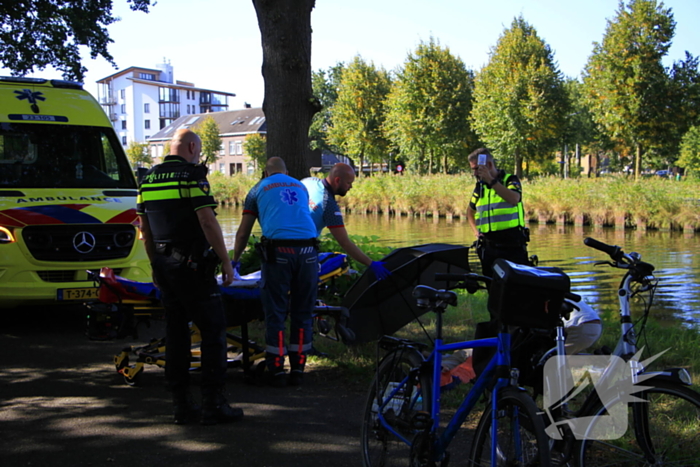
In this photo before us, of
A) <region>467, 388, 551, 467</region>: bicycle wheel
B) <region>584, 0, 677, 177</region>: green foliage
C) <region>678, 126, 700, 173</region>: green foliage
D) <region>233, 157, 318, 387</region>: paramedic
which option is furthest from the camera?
<region>678, 126, 700, 173</region>: green foliage

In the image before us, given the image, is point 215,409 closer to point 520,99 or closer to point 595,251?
point 595,251

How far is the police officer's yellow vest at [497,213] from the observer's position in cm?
692

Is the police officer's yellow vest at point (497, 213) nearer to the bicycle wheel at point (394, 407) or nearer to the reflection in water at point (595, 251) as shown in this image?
the reflection in water at point (595, 251)

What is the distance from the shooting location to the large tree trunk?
854cm

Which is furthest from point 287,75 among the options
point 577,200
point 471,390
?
point 577,200

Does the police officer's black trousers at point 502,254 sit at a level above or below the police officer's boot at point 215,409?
above

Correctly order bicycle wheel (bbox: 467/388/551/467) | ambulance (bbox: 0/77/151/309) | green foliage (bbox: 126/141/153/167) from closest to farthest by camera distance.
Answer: bicycle wheel (bbox: 467/388/551/467), ambulance (bbox: 0/77/151/309), green foliage (bbox: 126/141/153/167)

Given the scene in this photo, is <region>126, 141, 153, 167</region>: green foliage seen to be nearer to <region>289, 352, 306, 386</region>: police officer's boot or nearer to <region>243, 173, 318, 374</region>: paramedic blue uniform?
<region>243, 173, 318, 374</region>: paramedic blue uniform

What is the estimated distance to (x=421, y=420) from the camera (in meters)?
3.44

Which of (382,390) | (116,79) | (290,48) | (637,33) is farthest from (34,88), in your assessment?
(116,79)

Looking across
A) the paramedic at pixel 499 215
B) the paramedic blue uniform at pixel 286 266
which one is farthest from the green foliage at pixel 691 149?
the paramedic blue uniform at pixel 286 266

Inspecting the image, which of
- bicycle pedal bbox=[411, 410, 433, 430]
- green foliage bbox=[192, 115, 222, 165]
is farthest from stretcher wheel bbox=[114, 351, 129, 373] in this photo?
green foliage bbox=[192, 115, 222, 165]

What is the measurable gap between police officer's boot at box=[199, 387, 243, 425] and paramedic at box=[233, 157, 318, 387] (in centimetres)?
92

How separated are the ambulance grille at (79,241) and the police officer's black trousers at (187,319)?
333cm
